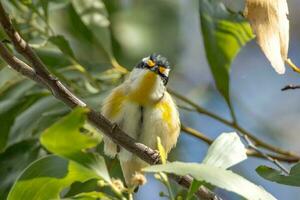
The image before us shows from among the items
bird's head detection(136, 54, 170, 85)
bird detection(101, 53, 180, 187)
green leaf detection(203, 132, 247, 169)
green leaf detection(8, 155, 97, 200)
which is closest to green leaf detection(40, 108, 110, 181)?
green leaf detection(8, 155, 97, 200)

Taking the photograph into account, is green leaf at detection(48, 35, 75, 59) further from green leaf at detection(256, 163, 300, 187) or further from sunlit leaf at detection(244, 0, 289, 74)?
green leaf at detection(256, 163, 300, 187)

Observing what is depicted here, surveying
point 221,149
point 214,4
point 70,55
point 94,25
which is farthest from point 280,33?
point 94,25

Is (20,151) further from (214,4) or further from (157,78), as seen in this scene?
(214,4)

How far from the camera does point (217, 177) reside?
1.44 m

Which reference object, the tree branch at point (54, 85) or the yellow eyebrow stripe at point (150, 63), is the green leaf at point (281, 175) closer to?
the tree branch at point (54, 85)

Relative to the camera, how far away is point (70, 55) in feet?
8.68

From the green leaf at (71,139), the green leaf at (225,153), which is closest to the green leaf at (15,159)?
the green leaf at (225,153)

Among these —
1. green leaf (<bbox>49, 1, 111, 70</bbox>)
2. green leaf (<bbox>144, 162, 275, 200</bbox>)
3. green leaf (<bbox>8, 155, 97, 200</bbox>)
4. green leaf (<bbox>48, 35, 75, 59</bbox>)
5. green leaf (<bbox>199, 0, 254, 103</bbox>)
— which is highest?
green leaf (<bbox>144, 162, 275, 200</bbox>)

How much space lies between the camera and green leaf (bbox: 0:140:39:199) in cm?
241

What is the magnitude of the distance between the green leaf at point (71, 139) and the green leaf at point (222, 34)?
117cm

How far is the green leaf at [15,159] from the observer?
2.41 m

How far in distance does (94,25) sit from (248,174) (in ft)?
4.13

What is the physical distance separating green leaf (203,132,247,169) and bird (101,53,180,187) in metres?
0.94

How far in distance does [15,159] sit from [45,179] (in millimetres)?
1023
